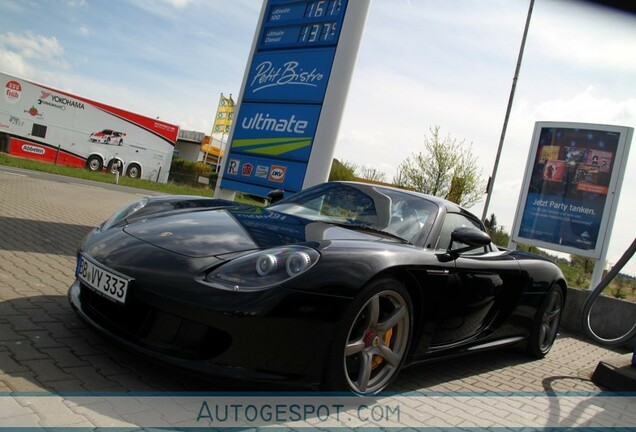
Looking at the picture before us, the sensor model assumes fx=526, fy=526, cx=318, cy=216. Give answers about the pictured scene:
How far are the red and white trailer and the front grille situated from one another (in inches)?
997

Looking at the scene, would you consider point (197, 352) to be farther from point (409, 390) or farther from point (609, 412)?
point (609, 412)

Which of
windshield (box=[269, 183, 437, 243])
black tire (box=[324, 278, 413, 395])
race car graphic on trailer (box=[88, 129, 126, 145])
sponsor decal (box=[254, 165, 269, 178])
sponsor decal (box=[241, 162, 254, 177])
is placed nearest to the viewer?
black tire (box=[324, 278, 413, 395])

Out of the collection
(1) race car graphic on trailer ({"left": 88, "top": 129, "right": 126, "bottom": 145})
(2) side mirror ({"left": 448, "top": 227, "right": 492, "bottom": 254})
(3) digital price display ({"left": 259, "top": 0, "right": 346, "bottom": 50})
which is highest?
(3) digital price display ({"left": 259, "top": 0, "right": 346, "bottom": 50})

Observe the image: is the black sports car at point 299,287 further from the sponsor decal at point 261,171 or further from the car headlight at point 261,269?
the sponsor decal at point 261,171

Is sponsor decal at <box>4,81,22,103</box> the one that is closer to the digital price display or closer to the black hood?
the digital price display

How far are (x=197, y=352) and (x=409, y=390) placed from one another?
1484 millimetres

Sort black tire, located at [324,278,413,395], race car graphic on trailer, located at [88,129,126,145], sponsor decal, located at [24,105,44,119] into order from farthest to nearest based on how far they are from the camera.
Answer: race car graphic on trailer, located at [88,129,126,145] → sponsor decal, located at [24,105,44,119] → black tire, located at [324,278,413,395]

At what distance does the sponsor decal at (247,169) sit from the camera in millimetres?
9655

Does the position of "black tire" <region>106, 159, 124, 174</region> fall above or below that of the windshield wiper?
above

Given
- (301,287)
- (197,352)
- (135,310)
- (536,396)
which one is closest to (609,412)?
(536,396)

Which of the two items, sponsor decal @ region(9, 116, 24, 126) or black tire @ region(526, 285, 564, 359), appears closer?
black tire @ region(526, 285, 564, 359)

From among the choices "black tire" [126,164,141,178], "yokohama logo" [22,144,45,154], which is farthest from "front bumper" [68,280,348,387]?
"black tire" [126,164,141,178]

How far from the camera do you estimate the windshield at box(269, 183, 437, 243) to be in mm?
3604

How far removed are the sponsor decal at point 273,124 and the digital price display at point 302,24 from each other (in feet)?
4.55
